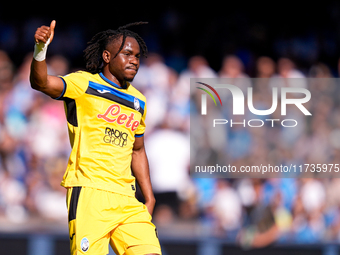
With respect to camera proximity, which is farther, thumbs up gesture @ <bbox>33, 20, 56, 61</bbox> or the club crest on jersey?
the club crest on jersey

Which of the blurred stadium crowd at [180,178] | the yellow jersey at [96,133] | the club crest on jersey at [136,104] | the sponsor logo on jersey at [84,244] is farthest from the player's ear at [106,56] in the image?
the blurred stadium crowd at [180,178]

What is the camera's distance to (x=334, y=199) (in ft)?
19.9

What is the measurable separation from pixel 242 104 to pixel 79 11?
121 inches

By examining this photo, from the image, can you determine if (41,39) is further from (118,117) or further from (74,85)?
(118,117)

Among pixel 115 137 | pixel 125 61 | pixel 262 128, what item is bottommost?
pixel 115 137

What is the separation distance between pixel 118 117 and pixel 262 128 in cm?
360

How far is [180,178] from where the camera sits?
611cm

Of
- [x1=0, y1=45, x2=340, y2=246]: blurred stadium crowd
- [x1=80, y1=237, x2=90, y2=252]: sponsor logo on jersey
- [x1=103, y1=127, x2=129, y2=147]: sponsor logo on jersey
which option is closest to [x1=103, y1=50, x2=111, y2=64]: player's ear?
[x1=103, y1=127, x2=129, y2=147]: sponsor logo on jersey

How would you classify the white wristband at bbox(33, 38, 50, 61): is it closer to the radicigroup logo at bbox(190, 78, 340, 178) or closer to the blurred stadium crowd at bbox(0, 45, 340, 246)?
the blurred stadium crowd at bbox(0, 45, 340, 246)

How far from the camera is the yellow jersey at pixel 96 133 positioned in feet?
9.70

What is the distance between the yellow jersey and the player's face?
3.9 inches

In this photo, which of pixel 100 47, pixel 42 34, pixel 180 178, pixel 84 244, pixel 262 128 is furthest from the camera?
pixel 262 128

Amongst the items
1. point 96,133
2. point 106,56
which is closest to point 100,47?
point 106,56

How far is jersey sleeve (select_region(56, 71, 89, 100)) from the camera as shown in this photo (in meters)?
2.88
